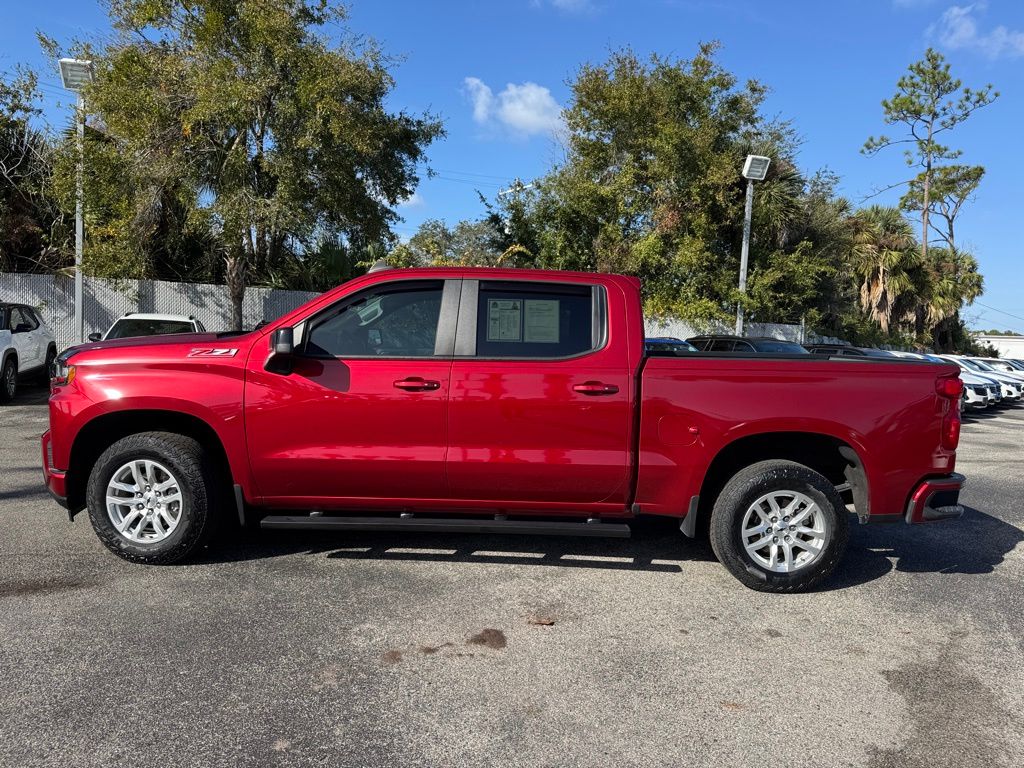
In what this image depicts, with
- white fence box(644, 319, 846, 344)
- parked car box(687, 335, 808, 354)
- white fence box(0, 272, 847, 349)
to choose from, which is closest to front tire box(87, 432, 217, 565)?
parked car box(687, 335, 808, 354)

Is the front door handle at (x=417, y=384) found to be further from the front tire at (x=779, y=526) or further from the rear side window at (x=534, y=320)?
the front tire at (x=779, y=526)

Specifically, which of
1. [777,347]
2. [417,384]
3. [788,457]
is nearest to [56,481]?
[417,384]

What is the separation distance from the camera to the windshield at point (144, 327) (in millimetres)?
11641

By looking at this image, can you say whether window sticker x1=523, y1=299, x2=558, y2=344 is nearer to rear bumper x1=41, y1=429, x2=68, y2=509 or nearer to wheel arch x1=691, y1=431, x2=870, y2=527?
wheel arch x1=691, y1=431, x2=870, y2=527

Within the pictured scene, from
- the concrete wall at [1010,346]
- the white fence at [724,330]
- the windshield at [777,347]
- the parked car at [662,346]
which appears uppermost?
the concrete wall at [1010,346]

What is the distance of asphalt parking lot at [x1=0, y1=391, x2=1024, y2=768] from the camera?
278cm

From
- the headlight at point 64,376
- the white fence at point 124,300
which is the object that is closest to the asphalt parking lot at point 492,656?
the headlight at point 64,376

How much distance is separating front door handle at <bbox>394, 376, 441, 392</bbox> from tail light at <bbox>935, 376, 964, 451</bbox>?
9.84 ft

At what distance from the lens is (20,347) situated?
39.9ft

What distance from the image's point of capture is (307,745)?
2719 millimetres

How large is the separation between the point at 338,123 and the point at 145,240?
279 inches

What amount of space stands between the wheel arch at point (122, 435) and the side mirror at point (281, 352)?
0.60 meters

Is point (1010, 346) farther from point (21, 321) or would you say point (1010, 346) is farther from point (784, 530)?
point (21, 321)

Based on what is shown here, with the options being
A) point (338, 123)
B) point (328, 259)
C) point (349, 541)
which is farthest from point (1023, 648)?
point (328, 259)
